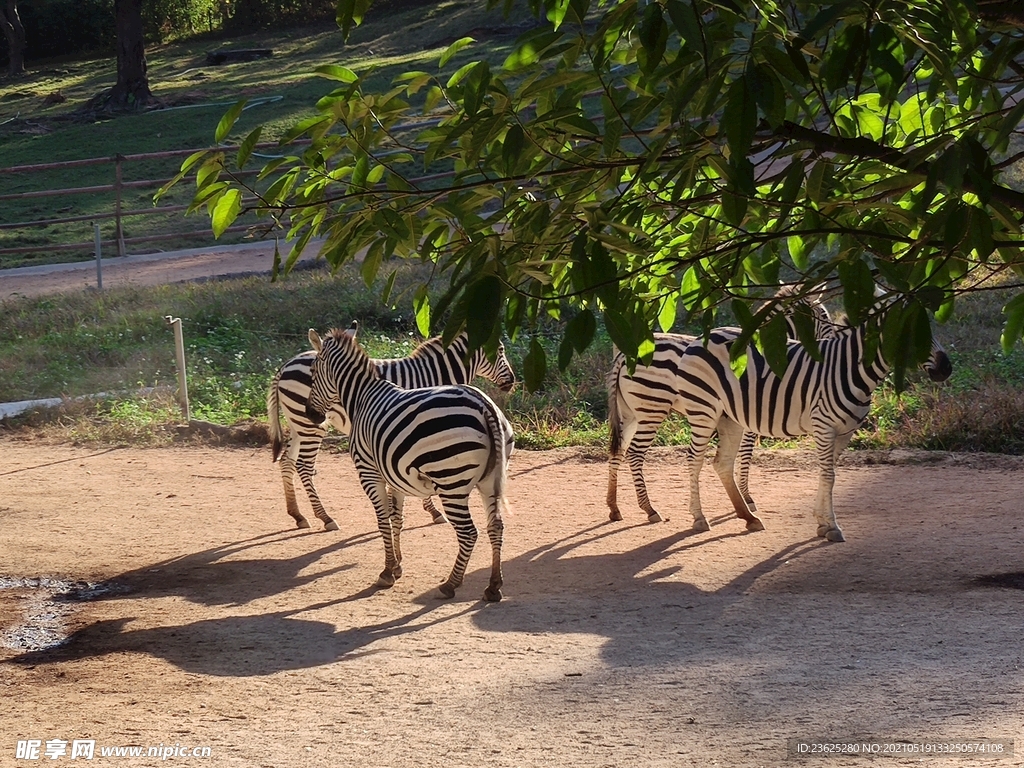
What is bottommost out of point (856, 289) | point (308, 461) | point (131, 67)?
point (308, 461)

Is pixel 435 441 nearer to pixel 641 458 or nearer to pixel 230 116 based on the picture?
pixel 641 458

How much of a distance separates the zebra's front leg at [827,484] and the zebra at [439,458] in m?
2.23

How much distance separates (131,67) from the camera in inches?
1204

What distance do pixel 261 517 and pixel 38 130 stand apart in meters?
24.6

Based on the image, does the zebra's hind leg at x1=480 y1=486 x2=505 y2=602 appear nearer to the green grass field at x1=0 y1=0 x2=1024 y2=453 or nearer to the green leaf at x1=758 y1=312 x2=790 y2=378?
the green grass field at x1=0 y1=0 x2=1024 y2=453

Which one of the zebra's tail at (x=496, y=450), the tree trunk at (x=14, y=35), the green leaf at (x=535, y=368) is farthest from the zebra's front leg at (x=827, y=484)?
the tree trunk at (x=14, y=35)

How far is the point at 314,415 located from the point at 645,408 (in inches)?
98.3

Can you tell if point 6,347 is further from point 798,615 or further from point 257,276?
point 798,615

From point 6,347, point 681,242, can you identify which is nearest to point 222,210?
point 681,242

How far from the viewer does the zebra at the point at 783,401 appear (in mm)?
7617

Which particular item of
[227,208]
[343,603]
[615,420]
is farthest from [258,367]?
[227,208]

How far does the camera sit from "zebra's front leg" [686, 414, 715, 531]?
7.98 m

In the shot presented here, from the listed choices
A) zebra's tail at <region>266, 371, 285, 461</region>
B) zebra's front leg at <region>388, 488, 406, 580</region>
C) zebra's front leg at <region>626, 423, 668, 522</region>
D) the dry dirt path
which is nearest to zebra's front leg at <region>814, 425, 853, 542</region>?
zebra's front leg at <region>626, 423, 668, 522</region>

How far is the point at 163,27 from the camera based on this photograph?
1612 inches
